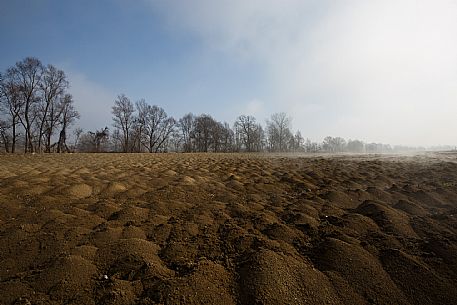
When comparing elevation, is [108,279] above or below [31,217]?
below

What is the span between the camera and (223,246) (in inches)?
141

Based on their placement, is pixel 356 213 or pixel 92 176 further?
pixel 92 176

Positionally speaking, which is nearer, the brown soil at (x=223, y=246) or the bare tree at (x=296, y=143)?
the brown soil at (x=223, y=246)

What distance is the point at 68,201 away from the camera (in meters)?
5.20

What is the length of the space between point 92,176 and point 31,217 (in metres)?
3.19

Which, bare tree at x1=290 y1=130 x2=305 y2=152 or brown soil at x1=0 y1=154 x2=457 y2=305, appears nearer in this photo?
brown soil at x1=0 y1=154 x2=457 y2=305

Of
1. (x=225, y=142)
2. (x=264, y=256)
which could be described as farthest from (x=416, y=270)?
(x=225, y=142)

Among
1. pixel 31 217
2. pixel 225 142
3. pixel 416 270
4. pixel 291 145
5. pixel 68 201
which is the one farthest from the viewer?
pixel 291 145

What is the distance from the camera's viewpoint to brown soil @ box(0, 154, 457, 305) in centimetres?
272

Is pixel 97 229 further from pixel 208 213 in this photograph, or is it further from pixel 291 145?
pixel 291 145

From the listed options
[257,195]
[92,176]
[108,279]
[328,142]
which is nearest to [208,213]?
[257,195]

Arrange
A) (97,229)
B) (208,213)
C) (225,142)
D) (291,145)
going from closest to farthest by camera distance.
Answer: (97,229) < (208,213) < (225,142) < (291,145)

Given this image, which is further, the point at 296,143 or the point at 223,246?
the point at 296,143

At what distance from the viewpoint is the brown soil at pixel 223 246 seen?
2.72m
